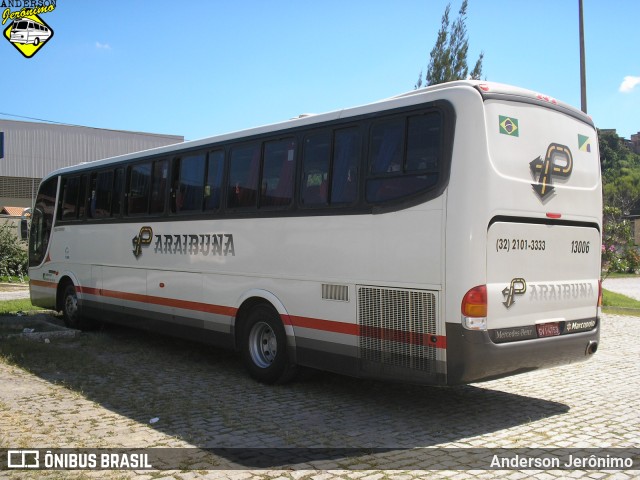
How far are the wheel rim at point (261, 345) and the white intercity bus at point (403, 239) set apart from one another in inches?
0.7

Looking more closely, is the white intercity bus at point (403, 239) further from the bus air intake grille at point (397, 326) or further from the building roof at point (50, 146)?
the building roof at point (50, 146)

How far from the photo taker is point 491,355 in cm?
577

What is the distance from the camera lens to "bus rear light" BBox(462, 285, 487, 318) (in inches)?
224

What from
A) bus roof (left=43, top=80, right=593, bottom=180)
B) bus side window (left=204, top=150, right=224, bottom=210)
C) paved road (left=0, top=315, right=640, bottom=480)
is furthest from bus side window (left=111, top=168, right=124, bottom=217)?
bus roof (left=43, top=80, right=593, bottom=180)

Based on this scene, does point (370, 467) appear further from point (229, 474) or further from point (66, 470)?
point (66, 470)

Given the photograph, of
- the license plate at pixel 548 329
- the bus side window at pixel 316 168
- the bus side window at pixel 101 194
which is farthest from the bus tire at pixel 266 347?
the bus side window at pixel 101 194

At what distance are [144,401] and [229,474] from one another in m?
2.49

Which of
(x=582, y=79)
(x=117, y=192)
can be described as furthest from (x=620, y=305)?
(x=117, y=192)

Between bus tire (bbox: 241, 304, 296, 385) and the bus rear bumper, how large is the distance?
8.19ft

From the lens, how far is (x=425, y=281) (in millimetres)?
5988

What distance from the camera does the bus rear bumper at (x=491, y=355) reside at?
5684 mm

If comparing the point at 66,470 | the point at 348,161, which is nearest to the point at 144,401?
the point at 66,470

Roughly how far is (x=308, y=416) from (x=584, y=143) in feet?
14.2

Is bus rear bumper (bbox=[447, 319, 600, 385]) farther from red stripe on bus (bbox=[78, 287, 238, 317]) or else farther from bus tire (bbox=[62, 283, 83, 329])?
bus tire (bbox=[62, 283, 83, 329])
